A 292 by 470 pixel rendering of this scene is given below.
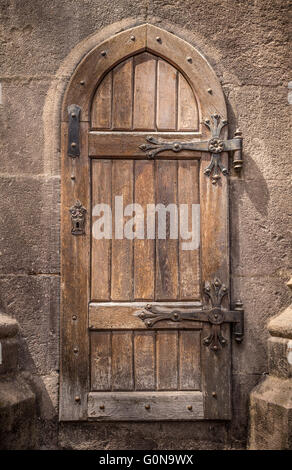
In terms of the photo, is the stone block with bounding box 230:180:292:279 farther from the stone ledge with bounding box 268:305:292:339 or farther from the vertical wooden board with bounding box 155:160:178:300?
the vertical wooden board with bounding box 155:160:178:300

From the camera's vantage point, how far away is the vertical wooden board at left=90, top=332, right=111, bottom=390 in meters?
2.60

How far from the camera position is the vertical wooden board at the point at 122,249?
2.65 meters

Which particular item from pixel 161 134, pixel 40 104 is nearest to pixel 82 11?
pixel 40 104

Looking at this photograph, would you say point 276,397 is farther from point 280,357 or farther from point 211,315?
point 211,315

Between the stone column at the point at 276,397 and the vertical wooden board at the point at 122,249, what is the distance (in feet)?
2.97

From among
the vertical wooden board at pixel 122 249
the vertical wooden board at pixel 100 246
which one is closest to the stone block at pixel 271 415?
the vertical wooden board at pixel 122 249

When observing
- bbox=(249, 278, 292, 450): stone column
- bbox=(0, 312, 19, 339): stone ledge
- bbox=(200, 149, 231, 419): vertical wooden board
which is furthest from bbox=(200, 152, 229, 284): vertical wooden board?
bbox=(0, 312, 19, 339): stone ledge

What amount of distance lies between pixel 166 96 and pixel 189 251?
3.23 ft

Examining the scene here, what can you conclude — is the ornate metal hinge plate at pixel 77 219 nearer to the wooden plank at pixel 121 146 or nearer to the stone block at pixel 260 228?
the wooden plank at pixel 121 146

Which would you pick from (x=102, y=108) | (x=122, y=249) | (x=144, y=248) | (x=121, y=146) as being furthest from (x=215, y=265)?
(x=102, y=108)

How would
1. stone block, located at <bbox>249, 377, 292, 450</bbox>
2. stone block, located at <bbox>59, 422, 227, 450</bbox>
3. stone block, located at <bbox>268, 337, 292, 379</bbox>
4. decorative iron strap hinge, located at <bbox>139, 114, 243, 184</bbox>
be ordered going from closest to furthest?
stone block, located at <bbox>249, 377, 292, 450</bbox> → stone block, located at <bbox>268, 337, 292, 379</bbox> → stone block, located at <bbox>59, 422, 227, 450</bbox> → decorative iron strap hinge, located at <bbox>139, 114, 243, 184</bbox>

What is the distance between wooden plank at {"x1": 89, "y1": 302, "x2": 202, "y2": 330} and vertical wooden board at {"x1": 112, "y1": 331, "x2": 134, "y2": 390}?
0.06 m

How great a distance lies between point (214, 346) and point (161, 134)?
1.34 m

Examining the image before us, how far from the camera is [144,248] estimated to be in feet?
8.75
